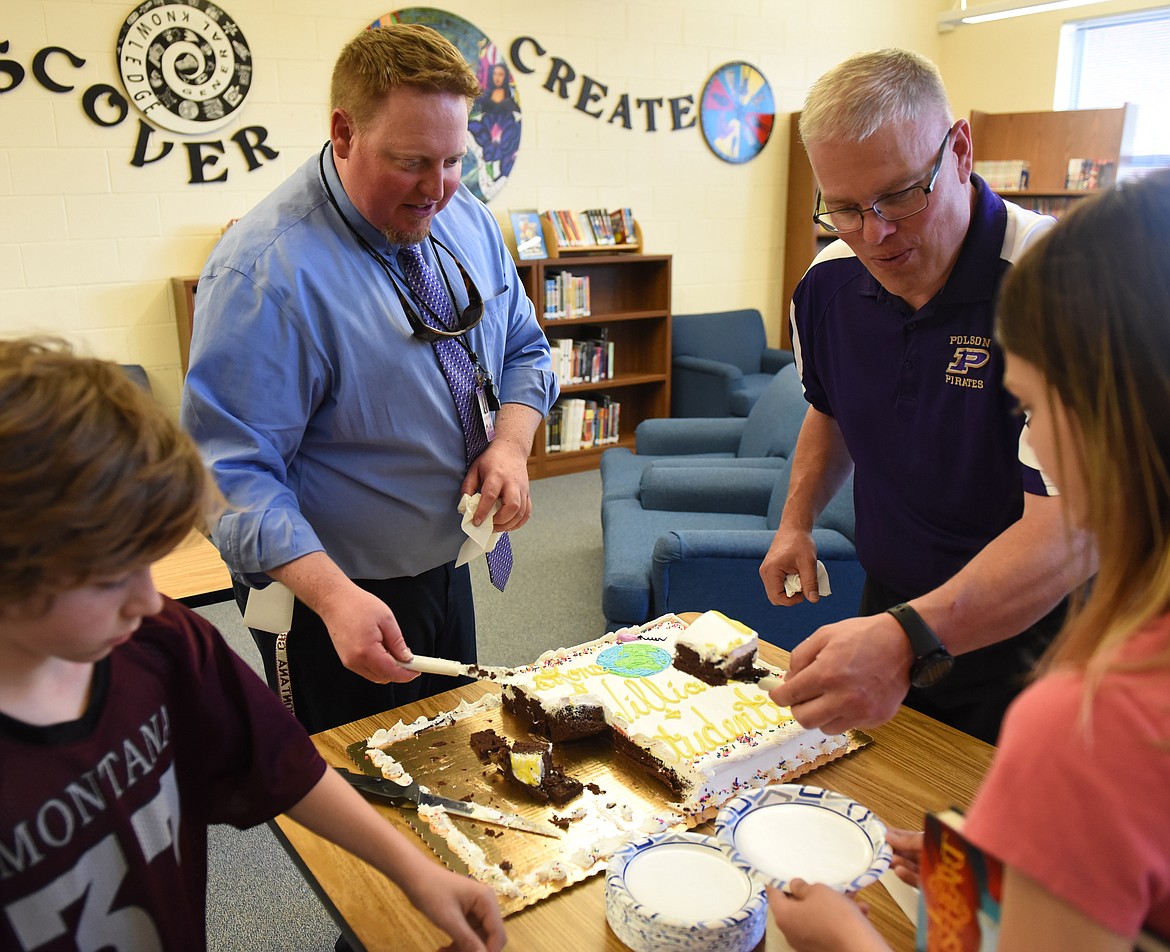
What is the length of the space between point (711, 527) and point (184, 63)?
3395 mm

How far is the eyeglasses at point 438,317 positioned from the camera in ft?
5.50

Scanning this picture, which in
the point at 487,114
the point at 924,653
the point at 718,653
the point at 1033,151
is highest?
the point at 487,114

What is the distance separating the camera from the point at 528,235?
557cm

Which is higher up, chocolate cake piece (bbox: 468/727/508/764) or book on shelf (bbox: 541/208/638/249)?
book on shelf (bbox: 541/208/638/249)

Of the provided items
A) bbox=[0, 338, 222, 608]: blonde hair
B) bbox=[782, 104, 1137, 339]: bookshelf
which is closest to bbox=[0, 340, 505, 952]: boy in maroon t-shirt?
bbox=[0, 338, 222, 608]: blonde hair

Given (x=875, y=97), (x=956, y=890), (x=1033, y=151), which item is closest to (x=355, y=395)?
(x=875, y=97)

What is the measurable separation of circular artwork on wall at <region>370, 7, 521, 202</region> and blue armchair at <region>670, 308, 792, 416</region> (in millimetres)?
1622

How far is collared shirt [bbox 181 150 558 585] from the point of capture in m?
1.50

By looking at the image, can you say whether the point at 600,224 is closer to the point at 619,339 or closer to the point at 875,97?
the point at 619,339

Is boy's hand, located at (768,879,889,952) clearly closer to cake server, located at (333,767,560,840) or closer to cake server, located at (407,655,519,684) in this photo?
cake server, located at (333,767,560,840)

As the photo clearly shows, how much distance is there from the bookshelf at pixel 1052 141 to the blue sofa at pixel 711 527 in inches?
122

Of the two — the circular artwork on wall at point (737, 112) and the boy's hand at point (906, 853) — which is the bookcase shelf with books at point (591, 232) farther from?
the boy's hand at point (906, 853)

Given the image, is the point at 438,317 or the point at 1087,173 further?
the point at 1087,173

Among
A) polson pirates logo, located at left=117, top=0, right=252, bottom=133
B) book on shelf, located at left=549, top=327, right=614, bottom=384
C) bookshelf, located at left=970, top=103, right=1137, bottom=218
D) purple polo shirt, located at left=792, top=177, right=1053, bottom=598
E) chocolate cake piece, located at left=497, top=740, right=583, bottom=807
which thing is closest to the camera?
chocolate cake piece, located at left=497, top=740, right=583, bottom=807
